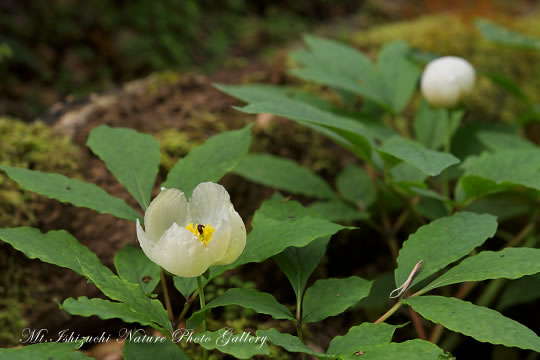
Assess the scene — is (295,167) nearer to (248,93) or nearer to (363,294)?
(248,93)

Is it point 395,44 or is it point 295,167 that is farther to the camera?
point 395,44

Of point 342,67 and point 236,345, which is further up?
point 342,67

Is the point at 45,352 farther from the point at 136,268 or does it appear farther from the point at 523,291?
the point at 523,291

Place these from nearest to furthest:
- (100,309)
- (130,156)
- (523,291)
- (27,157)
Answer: (100,309), (130,156), (523,291), (27,157)

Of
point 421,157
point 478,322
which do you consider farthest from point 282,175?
point 478,322

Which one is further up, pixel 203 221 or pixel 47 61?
pixel 203 221

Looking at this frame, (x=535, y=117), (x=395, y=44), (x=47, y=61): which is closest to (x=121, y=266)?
(x=395, y=44)

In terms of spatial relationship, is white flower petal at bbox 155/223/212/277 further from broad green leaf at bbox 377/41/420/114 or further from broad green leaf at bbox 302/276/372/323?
broad green leaf at bbox 377/41/420/114
